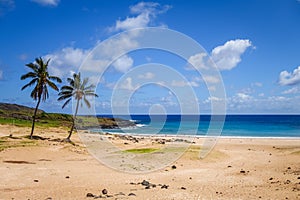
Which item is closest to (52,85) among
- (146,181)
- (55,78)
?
(55,78)

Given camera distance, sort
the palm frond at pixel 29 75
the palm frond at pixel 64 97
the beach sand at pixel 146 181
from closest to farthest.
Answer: the beach sand at pixel 146 181
the palm frond at pixel 29 75
the palm frond at pixel 64 97

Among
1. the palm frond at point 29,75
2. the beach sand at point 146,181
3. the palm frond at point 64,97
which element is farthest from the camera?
the palm frond at point 64,97

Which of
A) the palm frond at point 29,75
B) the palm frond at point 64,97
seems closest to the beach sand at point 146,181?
the palm frond at point 64,97

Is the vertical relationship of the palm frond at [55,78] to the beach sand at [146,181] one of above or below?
above

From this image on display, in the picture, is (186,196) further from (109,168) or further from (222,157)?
(222,157)

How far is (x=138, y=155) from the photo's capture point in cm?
2703

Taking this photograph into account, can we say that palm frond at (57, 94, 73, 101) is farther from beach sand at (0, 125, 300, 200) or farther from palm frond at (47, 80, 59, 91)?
beach sand at (0, 125, 300, 200)

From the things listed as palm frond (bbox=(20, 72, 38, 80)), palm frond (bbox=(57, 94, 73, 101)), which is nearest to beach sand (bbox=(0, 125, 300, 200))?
palm frond (bbox=(57, 94, 73, 101))

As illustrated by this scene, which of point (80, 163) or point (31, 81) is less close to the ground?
point (31, 81)

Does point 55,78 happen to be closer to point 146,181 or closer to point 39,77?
point 39,77

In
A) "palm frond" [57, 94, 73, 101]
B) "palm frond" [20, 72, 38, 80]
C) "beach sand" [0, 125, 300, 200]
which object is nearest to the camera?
"beach sand" [0, 125, 300, 200]

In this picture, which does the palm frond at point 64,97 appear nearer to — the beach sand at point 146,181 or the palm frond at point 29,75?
the palm frond at point 29,75

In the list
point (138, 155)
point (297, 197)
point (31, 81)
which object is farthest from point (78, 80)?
point (297, 197)

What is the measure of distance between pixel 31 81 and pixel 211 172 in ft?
87.4
